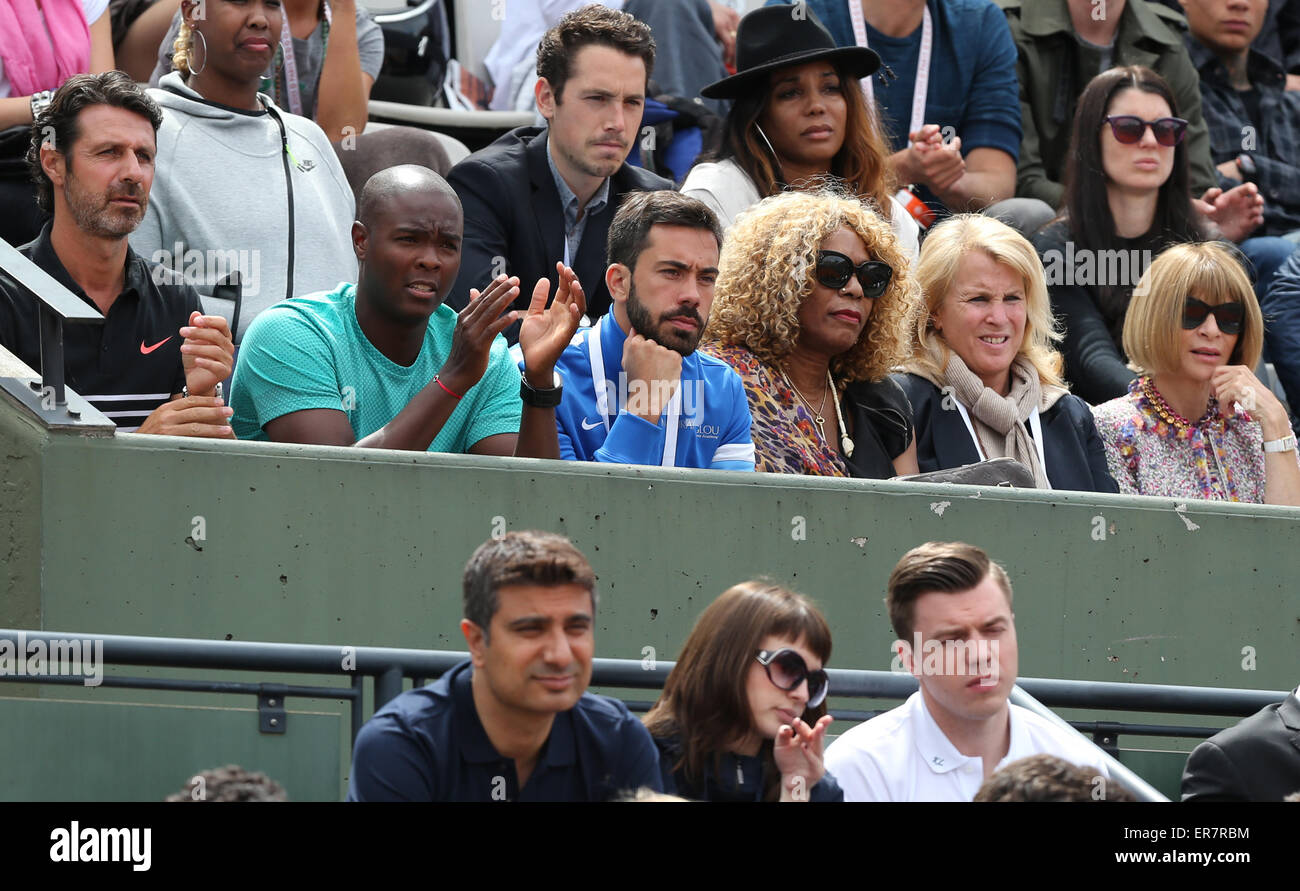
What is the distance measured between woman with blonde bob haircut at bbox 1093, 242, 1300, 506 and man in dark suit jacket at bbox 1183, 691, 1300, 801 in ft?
7.23

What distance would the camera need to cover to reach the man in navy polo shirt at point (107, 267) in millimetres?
5992

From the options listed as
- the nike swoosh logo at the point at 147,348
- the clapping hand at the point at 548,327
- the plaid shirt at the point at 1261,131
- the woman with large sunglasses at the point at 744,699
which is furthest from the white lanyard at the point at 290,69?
the plaid shirt at the point at 1261,131

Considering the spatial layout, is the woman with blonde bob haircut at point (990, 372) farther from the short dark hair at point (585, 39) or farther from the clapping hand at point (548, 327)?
the clapping hand at point (548, 327)

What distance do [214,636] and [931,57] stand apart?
443 centimetres

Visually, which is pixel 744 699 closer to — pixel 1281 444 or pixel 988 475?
pixel 988 475

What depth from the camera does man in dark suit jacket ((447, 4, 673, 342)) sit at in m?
6.93

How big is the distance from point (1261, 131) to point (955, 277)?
3542 millimetres

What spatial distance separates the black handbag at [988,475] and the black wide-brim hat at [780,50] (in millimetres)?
1847

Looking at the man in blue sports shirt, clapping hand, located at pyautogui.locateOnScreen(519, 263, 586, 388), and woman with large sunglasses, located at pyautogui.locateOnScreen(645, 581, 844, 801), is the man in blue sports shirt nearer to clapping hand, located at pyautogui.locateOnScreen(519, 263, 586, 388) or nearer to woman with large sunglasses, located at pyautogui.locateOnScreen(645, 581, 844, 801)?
clapping hand, located at pyautogui.locateOnScreen(519, 263, 586, 388)

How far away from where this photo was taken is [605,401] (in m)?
6.03
